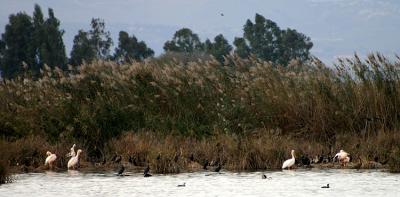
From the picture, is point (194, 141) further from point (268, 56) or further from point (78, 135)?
point (268, 56)

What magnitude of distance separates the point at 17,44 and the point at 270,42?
23.6m

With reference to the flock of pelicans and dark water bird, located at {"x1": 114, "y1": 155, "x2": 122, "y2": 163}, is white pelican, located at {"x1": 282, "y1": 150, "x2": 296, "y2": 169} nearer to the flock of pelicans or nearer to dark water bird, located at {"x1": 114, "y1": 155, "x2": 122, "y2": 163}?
the flock of pelicans

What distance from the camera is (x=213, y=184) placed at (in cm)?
1834

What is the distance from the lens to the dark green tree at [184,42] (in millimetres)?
83250

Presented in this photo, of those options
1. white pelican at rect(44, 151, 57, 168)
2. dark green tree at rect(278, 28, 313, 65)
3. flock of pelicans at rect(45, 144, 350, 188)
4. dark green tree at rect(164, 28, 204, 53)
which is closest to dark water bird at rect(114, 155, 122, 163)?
flock of pelicans at rect(45, 144, 350, 188)

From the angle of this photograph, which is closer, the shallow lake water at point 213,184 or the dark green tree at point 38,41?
the shallow lake water at point 213,184

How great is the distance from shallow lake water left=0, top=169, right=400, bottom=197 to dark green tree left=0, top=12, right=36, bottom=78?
43.2 meters

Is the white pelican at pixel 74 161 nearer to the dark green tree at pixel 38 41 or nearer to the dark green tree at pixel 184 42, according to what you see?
the dark green tree at pixel 38 41

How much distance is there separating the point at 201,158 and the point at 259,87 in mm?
2943

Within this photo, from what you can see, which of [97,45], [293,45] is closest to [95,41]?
[97,45]

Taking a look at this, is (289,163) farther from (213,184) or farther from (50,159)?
(50,159)

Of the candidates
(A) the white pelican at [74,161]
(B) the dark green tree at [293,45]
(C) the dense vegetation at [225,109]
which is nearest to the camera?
(A) the white pelican at [74,161]

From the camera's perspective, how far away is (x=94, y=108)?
77.8 ft

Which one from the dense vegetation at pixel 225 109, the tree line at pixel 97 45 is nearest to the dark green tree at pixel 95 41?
the tree line at pixel 97 45
